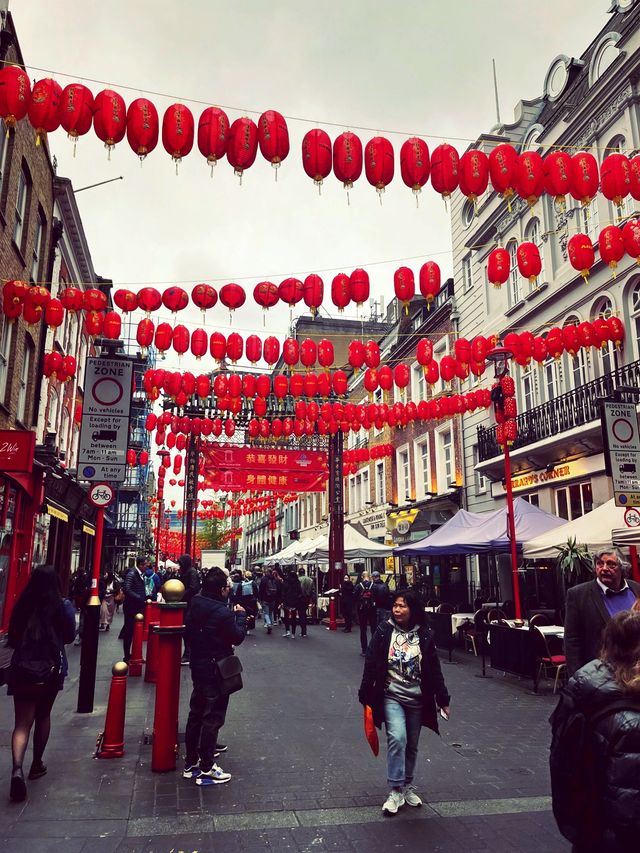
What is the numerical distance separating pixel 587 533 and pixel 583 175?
6042mm

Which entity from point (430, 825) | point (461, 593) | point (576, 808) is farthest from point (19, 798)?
point (461, 593)

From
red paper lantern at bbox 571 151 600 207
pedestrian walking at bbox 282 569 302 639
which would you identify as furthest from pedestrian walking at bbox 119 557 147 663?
red paper lantern at bbox 571 151 600 207

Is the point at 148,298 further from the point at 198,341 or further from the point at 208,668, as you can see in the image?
the point at 208,668

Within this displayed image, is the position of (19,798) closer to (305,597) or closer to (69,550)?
(305,597)

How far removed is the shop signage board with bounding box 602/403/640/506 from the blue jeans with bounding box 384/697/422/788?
19.4 feet

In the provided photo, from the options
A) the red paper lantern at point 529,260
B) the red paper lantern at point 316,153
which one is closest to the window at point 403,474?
the red paper lantern at point 529,260

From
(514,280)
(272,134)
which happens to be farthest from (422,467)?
(272,134)

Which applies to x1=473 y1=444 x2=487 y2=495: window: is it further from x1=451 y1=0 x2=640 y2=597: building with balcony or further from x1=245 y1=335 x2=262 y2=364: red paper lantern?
x1=245 y1=335 x2=262 y2=364: red paper lantern

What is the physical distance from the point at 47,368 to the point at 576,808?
1647cm

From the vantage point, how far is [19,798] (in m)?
5.05

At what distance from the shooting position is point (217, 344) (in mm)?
14031

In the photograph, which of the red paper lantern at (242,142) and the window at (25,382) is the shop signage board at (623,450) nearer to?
the red paper lantern at (242,142)

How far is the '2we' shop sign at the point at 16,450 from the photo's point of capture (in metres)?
12.5

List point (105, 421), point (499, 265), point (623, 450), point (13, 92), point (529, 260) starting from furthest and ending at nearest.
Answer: point (499, 265) < point (529, 260) < point (623, 450) < point (105, 421) < point (13, 92)
